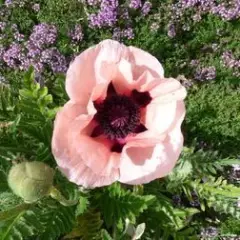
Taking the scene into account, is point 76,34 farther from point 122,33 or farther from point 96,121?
point 96,121

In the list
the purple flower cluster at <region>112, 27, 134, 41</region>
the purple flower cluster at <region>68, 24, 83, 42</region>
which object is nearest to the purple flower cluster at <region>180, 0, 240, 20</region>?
the purple flower cluster at <region>112, 27, 134, 41</region>

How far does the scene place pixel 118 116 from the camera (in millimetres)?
1706

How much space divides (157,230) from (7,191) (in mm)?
674

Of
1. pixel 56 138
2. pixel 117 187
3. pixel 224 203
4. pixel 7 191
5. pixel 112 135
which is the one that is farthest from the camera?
pixel 224 203

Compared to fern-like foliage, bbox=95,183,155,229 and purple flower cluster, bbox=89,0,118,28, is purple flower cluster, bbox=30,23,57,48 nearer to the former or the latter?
purple flower cluster, bbox=89,0,118,28

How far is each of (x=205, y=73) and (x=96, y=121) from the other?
1052 millimetres

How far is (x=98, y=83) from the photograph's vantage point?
1570 millimetres

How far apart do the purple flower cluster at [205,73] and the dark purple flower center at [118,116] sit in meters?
0.97

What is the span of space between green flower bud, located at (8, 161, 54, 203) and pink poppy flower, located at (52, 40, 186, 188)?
67 millimetres

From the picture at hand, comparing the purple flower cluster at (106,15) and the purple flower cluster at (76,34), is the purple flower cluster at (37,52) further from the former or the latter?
the purple flower cluster at (106,15)

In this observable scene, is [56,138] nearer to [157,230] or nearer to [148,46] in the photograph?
[157,230]

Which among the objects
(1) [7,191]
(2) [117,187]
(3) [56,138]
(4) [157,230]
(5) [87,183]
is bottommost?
(4) [157,230]

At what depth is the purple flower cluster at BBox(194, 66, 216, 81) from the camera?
103 inches

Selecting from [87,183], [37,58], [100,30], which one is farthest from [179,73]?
[87,183]
